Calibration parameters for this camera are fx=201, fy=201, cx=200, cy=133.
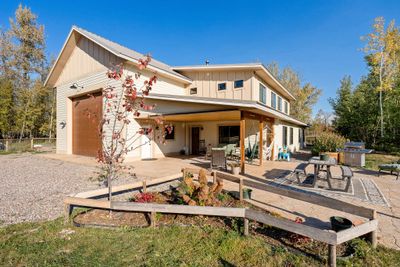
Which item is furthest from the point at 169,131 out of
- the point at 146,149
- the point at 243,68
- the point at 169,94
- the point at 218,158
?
the point at 243,68

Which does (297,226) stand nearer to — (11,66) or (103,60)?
(103,60)

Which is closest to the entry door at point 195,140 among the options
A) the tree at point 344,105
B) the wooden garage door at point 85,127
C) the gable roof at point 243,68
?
the gable roof at point 243,68

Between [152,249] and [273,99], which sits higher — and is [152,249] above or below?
Answer: below

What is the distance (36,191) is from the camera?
221 inches

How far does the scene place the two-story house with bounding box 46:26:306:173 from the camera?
1150 cm

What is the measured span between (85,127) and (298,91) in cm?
2949

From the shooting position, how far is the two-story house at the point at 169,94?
37.7 feet

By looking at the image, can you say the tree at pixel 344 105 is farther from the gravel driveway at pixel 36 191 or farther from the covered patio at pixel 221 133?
the gravel driveway at pixel 36 191

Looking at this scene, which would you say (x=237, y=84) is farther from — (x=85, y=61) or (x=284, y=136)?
(x=85, y=61)

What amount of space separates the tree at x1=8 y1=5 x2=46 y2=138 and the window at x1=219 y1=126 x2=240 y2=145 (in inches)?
876

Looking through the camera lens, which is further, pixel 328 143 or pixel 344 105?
pixel 344 105

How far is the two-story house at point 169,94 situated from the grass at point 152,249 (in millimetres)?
7558

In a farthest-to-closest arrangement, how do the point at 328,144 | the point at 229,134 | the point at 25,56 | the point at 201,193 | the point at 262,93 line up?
the point at 25,56, the point at 262,93, the point at 229,134, the point at 328,144, the point at 201,193

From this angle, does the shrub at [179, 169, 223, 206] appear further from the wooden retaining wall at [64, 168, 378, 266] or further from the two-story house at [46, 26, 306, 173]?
the two-story house at [46, 26, 306, 173]
